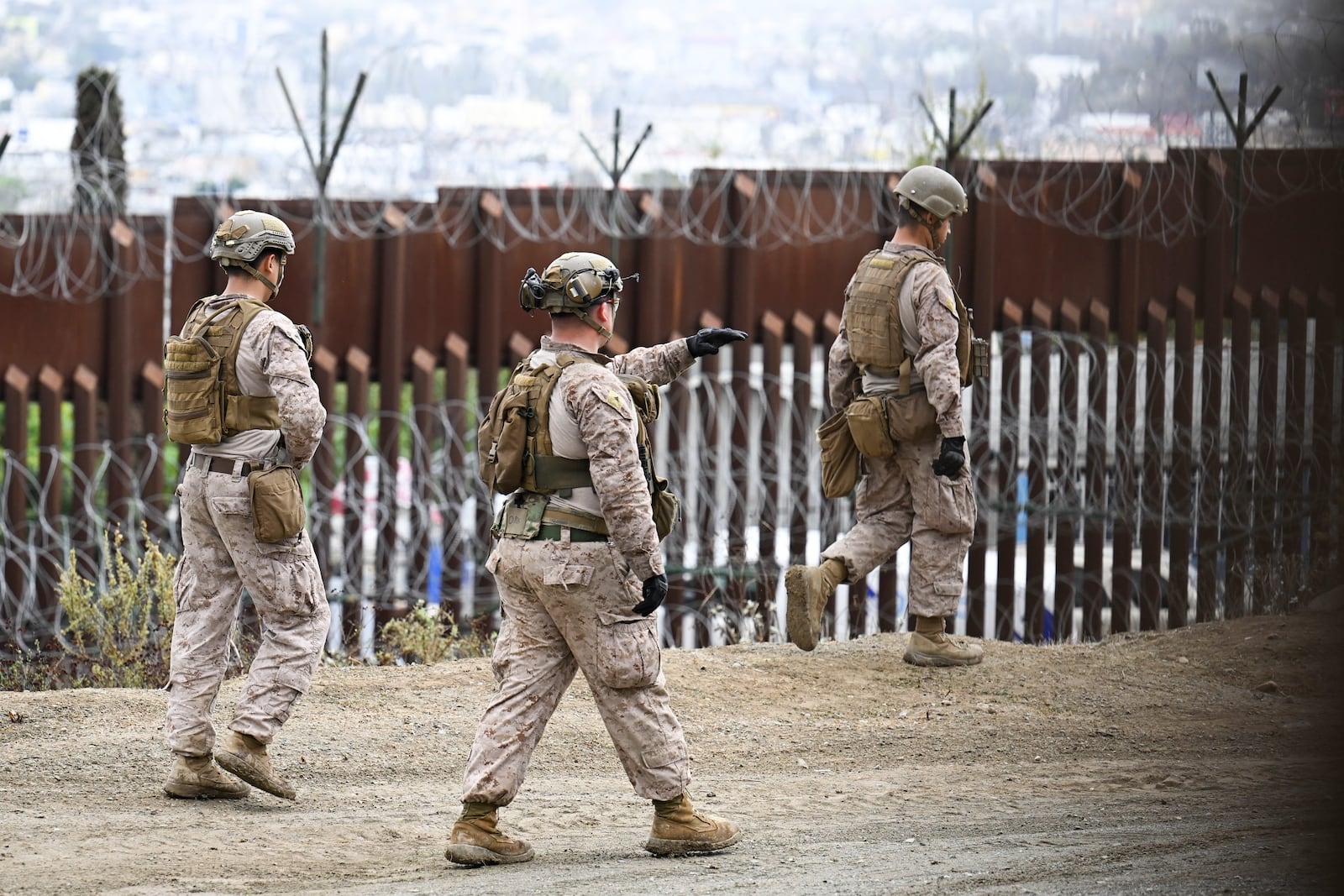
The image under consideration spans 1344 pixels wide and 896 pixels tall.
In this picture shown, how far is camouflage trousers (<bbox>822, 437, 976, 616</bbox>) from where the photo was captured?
20.7 ft

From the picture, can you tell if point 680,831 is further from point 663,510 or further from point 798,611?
point 798,611

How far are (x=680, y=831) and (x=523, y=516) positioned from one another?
95cm

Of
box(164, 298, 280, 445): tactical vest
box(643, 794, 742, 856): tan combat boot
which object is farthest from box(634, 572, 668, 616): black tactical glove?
box(164, 298, 280, 445): tactical vest

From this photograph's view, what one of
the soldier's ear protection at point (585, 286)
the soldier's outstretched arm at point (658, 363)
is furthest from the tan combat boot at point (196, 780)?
the soldier's ear protection at point (585, 286)

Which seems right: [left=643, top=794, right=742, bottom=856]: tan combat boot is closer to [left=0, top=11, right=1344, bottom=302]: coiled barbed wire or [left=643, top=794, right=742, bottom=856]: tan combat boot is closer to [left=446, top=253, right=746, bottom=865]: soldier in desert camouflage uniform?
[left=446, top=253, right=746, bottom=865]: soldier in desert camouflage uniform

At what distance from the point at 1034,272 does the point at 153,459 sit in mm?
5270

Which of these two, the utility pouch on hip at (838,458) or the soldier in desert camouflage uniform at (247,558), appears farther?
the utility pouch on hip at (838,458)

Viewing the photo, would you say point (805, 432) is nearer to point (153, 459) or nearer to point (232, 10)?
point (153, 459)

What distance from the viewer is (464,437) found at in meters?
8.93

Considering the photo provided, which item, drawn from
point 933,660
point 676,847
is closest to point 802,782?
point 676,847

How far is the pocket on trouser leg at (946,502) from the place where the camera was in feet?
20.6

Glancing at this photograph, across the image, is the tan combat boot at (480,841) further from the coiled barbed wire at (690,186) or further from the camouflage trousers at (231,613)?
the coiled barbed wire at (690,186)

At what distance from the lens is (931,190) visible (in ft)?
20.0

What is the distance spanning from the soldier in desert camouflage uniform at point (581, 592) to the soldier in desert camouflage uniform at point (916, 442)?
6.25 ft
